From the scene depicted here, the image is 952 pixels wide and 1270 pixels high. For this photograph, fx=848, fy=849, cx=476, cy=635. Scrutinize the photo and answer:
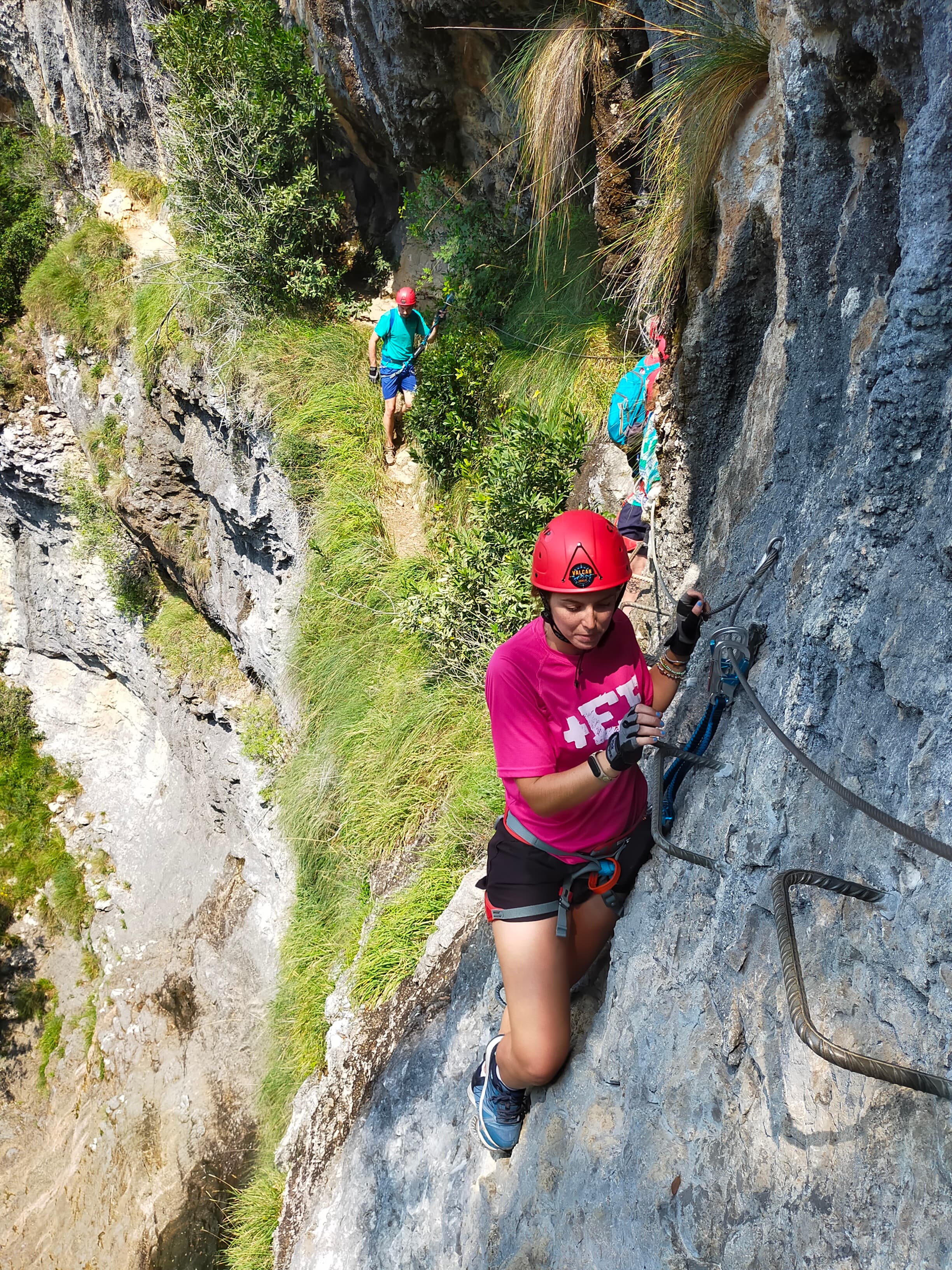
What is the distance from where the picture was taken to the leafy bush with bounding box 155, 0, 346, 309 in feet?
28.7

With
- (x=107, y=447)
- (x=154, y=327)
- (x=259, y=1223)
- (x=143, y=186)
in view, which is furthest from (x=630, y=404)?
(x=143, y=186)

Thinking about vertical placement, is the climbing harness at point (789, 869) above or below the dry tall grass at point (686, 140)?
below

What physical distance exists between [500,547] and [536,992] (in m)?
3.98

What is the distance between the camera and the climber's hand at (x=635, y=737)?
2.28 metres

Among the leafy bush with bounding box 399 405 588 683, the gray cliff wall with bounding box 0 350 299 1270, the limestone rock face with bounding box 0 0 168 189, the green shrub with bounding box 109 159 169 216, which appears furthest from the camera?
the green shrub with bounding box 109 159 169 216

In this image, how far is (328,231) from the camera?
9555 millimetres

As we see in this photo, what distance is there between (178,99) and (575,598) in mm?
9499

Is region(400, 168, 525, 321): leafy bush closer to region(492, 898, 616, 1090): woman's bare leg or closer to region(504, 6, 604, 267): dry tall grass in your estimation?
region(504, 6, 604, 267): dry tall grass

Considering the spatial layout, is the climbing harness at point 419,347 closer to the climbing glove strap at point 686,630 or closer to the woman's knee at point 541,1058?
the climbing glove strap at point 686,630

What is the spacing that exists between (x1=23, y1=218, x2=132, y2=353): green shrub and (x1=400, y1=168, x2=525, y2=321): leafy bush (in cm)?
550

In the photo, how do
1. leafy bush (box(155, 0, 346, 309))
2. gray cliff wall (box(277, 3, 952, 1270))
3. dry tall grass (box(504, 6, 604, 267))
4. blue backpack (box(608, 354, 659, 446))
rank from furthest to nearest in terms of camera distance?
1. leafy bush (box(155, 0, 346, 309))
2. blue backpack (box(608, 354, 659, 446))
3. dry tall grass (box(504, 6, 604, 267))
4. gray cliff wall (box(277, 3, 952, 1270))

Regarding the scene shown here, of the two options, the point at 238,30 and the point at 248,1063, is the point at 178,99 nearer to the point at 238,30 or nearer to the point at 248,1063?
the point at 238,30

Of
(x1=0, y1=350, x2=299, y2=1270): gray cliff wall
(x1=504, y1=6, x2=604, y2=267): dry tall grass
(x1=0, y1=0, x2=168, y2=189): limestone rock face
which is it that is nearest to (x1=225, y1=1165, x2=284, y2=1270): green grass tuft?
(x1=0, y1=350, x2=299, y2=1270): gray cliff wall

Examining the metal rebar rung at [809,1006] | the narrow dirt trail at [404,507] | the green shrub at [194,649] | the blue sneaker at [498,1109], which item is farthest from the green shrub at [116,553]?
the metal rebar rung at [809,1006]
